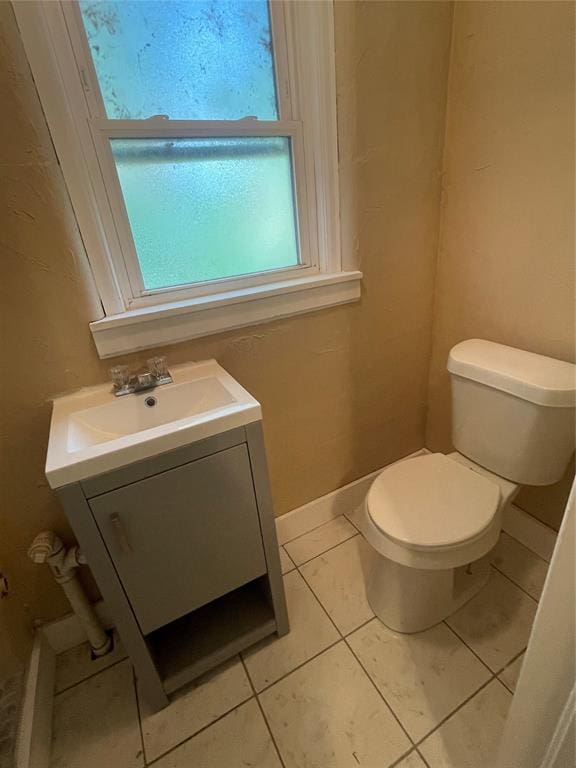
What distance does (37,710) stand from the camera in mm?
1043

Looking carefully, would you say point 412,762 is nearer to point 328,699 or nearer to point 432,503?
point 328,699

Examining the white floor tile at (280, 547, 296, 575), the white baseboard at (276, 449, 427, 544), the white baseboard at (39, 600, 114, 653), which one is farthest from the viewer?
the white baseboard at (276, 449, 427, 544)

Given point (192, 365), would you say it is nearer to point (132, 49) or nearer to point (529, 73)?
point (132, 49)

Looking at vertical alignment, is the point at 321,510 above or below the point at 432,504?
below

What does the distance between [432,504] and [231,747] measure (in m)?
0.85

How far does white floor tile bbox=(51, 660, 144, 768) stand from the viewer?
1018 mm

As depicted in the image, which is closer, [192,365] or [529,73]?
[529,73]

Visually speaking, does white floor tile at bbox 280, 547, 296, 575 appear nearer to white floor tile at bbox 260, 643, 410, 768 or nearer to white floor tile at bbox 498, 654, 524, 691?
white floor tile at bbox 260, 643, 410, 768

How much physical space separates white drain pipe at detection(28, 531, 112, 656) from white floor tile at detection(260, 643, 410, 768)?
0.56 metres

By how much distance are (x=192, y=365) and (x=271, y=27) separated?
98cm

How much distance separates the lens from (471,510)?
3.63 feet

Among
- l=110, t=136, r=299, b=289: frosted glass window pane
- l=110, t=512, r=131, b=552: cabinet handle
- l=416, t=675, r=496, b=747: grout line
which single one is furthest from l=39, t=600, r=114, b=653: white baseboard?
l=110, t=136, r=299, b=289: frosted glass window pane

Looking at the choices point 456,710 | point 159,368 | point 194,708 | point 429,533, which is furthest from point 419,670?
point 159,368

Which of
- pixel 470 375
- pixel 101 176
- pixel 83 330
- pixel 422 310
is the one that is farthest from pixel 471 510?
pixel 101 176
